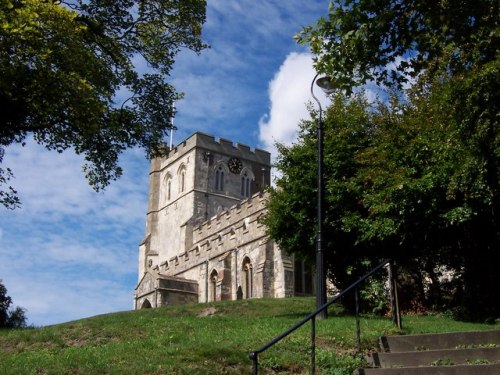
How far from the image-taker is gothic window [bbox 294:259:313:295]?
117ft

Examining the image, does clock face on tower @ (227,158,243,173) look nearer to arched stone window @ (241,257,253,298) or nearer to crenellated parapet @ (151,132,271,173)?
crenellated parapet @ (151,132,271,173)

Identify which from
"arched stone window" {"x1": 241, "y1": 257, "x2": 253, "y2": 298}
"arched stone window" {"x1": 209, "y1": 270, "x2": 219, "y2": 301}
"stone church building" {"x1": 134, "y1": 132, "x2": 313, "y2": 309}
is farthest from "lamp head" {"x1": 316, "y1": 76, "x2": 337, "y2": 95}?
"arched stone window" {"x1": 209, "y1": 270, "x2": 219, "y2": 301}

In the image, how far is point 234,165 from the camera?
58.8 m

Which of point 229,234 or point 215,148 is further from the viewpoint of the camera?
point 215,148

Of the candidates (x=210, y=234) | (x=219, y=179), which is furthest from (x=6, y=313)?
(x=219, y=179)

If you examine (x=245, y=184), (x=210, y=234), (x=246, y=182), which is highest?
(x=246, y=182)

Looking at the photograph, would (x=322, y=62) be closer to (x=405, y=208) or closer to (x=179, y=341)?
(x=179, y=341)

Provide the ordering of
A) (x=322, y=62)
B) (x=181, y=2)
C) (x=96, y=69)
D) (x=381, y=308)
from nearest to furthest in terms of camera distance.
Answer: (x=322, y=62)
(x=96, y=69)
(x=181, y=2)
(x=381, y=308)

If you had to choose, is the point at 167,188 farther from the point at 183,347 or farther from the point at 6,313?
the point at 183,347

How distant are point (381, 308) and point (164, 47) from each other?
9.89 m

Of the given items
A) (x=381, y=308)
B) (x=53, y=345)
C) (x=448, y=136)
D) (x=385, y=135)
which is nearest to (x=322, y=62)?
(x=448, y=136)

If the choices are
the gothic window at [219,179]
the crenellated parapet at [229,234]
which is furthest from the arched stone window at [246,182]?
the crenellated parapet at [229,234]

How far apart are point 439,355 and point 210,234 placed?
135 feet

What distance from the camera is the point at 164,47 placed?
1575 cm
